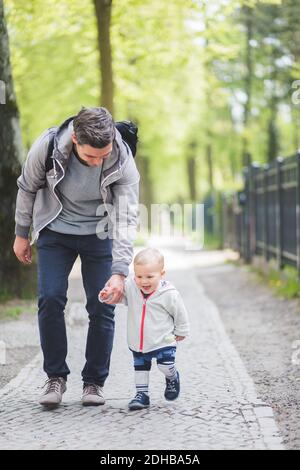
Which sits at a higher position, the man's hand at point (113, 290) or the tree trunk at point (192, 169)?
the tree trunk at point (192, 169)

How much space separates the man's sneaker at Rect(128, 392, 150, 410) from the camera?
535 centimetres

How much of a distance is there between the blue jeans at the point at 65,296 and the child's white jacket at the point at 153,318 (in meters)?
0.24

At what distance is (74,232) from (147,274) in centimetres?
55

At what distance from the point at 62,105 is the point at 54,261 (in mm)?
17830

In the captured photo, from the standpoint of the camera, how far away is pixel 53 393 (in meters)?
5.38

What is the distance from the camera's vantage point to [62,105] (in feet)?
74.8

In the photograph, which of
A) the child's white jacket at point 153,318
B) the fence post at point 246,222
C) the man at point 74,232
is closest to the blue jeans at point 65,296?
the man at point 74,232

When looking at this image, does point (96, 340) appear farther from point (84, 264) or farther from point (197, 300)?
point (197, 300)

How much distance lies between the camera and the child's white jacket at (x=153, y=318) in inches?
209

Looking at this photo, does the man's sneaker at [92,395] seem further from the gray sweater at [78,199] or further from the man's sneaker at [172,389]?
the gray sweater at [78,199]

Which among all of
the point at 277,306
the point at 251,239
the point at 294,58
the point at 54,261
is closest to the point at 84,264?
the point at 54,261

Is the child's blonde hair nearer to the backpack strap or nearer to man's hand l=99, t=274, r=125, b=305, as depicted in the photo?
man's hand l=99, t=274, r=125, b=305

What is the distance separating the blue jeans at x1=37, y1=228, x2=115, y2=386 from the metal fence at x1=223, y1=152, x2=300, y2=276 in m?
6.18
